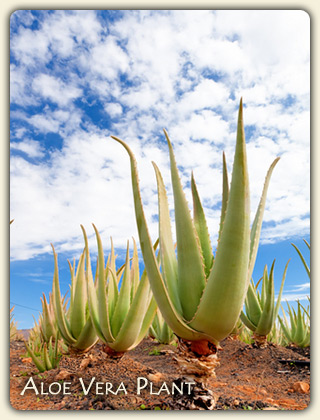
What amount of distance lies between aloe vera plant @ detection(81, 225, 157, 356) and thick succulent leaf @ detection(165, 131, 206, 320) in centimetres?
39

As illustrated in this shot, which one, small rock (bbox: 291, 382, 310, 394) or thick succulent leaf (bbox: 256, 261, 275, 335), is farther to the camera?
thick succulent leaf (bbox: 256, 261, 275, 335)

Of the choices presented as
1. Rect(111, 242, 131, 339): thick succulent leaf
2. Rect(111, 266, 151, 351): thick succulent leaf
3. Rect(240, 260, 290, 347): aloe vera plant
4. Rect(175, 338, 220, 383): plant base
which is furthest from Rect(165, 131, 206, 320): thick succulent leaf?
Rect(240, 260, 290, 347): aloe vera plant

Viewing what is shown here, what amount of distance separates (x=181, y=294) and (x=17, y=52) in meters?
1.49

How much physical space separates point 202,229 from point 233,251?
31 cm

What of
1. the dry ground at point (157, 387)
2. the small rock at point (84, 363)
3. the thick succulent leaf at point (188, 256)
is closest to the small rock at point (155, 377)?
the dry ground at point (157, 387)

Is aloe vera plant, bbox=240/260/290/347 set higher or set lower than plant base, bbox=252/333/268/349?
higher

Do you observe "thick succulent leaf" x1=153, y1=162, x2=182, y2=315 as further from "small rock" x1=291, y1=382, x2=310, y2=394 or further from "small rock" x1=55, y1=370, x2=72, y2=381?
"small rock" x1=291, y1=382, x2=310, y2=394

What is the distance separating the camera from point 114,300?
73.2 inches

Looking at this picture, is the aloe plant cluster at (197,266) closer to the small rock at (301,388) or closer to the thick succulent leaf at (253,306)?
the small rock at (301,388)

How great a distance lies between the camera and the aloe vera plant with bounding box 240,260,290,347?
2.70 meters

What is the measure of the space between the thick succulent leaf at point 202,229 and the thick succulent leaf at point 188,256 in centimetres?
9

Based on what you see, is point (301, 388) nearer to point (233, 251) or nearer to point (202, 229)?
point (202, 229)

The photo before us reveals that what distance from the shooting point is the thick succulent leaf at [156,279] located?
1094mm

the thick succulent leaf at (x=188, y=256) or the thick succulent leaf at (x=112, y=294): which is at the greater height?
the thick succulent leaf at (x=188, y=256)
